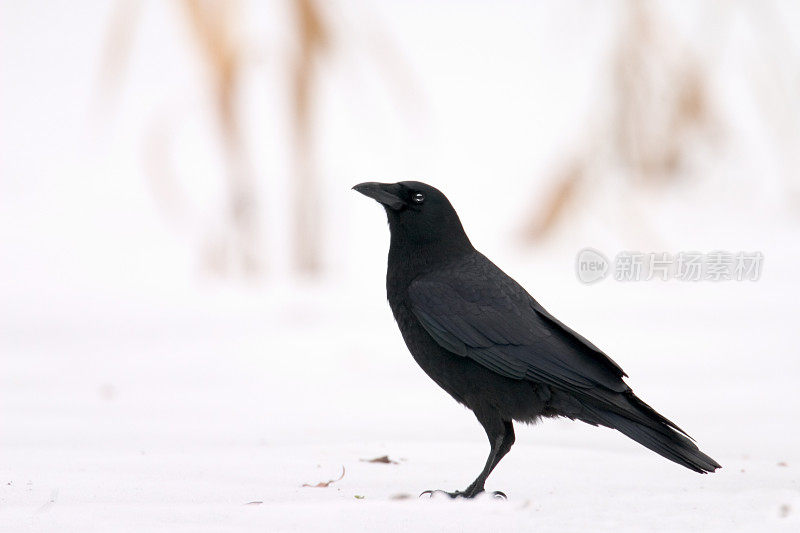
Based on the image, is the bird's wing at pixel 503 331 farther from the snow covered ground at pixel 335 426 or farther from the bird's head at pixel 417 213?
the snow covered ground at pixel 335 426

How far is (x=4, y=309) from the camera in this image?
844 cm

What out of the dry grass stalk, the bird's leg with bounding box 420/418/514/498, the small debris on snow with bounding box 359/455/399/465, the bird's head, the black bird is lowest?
the small debris on snow with bounding box 359/455/399/465

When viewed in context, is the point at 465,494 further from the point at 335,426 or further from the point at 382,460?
the point at 335,426

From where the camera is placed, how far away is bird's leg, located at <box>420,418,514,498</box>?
3.33m

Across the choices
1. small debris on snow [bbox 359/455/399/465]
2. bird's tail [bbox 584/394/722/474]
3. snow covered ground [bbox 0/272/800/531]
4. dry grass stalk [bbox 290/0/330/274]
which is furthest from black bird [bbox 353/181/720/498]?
dry grass stalk [bbox 290/0/330/274]

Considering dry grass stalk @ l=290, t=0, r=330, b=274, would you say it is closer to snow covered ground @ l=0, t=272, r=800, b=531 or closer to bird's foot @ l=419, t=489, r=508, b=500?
snow covered ground @ l=0, t=272, r=800, b=531

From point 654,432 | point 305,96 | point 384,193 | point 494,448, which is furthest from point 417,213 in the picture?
point 305,96

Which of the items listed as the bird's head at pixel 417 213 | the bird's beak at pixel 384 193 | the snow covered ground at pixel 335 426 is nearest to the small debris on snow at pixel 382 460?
the snow covered ground at pixel 335 426

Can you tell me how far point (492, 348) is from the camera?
3402 millimetres

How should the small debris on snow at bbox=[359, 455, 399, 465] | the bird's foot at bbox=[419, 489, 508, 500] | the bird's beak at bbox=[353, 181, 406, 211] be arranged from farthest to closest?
the small debris on snow at bbox=[359, 455, 399, 465]
the bird's beak at bbox=[353, 181, 406, 211]
the bird's foot at bbox=[419, 489, 508, 500]

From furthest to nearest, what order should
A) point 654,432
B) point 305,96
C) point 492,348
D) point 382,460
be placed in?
point 305,96 → point 382,460 → point 492,348 → point 654,432

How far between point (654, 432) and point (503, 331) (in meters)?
0.54

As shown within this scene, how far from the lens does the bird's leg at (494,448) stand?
3332 mm

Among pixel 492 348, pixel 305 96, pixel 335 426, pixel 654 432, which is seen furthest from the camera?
pixel 305 96
